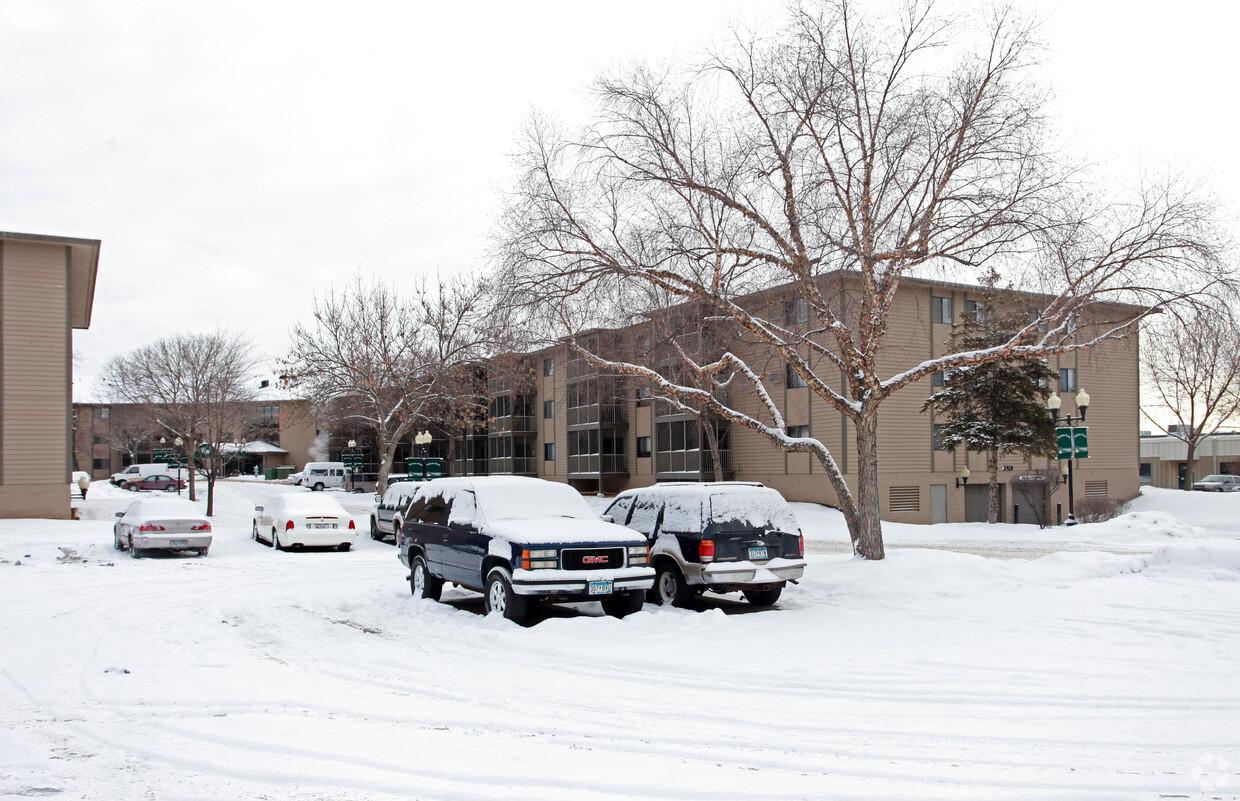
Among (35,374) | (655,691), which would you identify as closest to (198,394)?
(35,374)

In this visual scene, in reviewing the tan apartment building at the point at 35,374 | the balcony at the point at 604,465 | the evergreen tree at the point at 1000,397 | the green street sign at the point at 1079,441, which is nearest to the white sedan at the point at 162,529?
the tan apartment building at the point at 35,374

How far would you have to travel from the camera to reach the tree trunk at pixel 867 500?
603 inches

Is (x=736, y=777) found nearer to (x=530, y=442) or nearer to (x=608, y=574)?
(x=608, y=574)

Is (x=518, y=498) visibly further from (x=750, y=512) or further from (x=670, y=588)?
(x=750, y=512)

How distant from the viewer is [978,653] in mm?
9211

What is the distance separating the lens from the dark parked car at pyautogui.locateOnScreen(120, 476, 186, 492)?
58.2 m

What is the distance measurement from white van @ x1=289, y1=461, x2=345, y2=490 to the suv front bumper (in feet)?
196

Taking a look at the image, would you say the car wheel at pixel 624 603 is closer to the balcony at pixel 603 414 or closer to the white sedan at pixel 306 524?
the white sedan at pixel 306 524

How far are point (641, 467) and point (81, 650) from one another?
132 ft

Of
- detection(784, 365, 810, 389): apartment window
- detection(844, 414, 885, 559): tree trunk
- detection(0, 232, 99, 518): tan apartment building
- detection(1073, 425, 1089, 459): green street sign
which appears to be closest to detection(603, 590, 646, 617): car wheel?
detection(844, 414, 885, 559): tree trunk

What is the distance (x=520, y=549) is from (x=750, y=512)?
131 inches

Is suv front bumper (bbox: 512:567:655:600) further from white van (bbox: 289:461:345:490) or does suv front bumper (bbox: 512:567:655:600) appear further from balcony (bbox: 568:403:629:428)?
white van (bbox: 289:461:345:490)

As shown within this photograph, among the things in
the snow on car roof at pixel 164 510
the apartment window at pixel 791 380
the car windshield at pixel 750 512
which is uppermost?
the apartment window at pixel 791 380

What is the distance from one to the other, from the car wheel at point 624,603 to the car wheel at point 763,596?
194 cm
